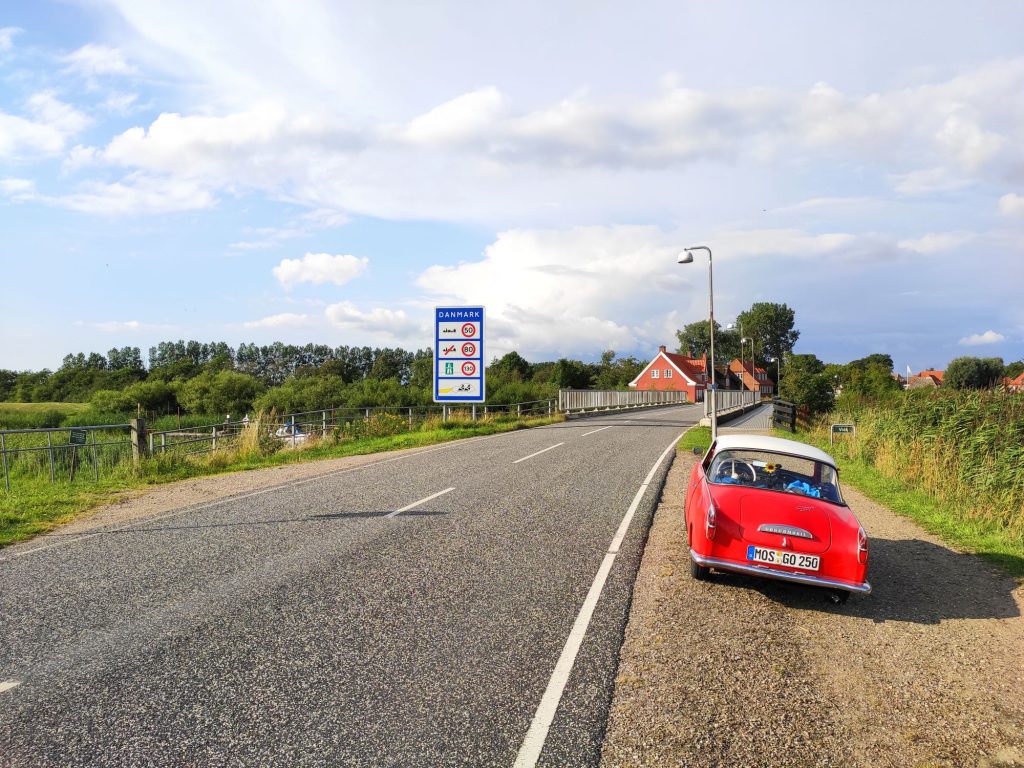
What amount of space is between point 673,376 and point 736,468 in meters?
90.0

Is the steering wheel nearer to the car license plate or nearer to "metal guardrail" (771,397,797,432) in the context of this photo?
the car license plate

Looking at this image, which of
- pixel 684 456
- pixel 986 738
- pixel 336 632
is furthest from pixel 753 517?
pixel 684 456

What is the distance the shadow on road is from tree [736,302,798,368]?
14234cm

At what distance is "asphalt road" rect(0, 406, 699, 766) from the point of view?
3484 mm

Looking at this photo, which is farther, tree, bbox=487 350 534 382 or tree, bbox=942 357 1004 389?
tree, bbox=487 350 534 382

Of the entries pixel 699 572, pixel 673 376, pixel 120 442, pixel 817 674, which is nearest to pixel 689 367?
pixel 673 376

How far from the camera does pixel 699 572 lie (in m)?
6.52

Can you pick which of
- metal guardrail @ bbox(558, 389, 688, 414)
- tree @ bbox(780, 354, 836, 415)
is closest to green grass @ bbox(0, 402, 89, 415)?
metal guardrail @ bbox(558, 389, 688, 414)

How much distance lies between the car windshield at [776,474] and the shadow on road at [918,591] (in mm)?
952

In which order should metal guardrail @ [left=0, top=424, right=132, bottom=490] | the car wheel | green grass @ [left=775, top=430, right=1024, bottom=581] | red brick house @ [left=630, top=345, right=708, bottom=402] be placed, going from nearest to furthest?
1. the car wheel
2. green grass @ [left=775, top=430, right=1024, bottom=581]
3. metal guardrail @ [left=0, top=424, right=132, bottom=490]
4. red brick house @ [left=630, top=345, right=708, bottom=402]

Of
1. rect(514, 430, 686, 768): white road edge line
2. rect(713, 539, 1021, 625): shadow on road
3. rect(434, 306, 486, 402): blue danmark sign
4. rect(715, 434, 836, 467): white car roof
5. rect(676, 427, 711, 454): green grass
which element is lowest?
rect(713, 539, 1021, 625): shadow on road

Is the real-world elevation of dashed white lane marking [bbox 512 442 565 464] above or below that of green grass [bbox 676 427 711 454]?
above

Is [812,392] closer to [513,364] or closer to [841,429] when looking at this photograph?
[841,429]

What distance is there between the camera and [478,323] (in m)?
29.0
